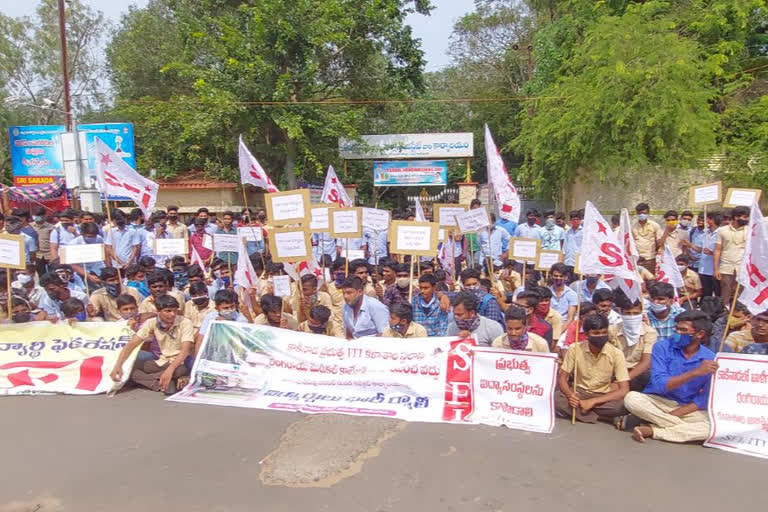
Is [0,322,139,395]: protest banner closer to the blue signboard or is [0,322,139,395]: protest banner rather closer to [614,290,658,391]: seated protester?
[614,290,658,391]: seated protester

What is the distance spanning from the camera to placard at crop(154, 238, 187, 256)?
8.57 m

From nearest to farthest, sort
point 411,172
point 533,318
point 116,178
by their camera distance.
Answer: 1. point 533,318
2. point 116,178
3. point 411,172

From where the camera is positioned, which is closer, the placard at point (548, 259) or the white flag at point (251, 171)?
the placard at point (548, 259)

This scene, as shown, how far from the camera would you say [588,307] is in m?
5.88

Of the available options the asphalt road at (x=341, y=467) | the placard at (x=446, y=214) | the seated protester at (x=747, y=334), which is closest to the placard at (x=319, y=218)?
the placard at (x=446, y=214)

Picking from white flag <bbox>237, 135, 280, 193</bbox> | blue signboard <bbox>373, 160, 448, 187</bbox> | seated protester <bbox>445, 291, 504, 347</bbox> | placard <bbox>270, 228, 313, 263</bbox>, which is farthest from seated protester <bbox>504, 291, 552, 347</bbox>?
blue signboard <bbox>373, 160, 448, 187</bbox>

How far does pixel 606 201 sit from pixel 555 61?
19.6 ft

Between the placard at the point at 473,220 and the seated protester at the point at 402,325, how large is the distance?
2.65 m

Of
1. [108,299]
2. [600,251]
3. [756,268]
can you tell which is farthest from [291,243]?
[756,268]

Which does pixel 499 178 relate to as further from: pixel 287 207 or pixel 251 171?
pixel 251 171

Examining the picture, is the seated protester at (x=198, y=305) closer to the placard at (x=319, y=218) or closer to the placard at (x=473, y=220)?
the placard at (x=319, y=218)

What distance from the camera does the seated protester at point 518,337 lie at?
5.14m

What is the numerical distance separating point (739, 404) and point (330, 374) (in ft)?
11.1

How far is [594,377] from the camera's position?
508 centimetres
